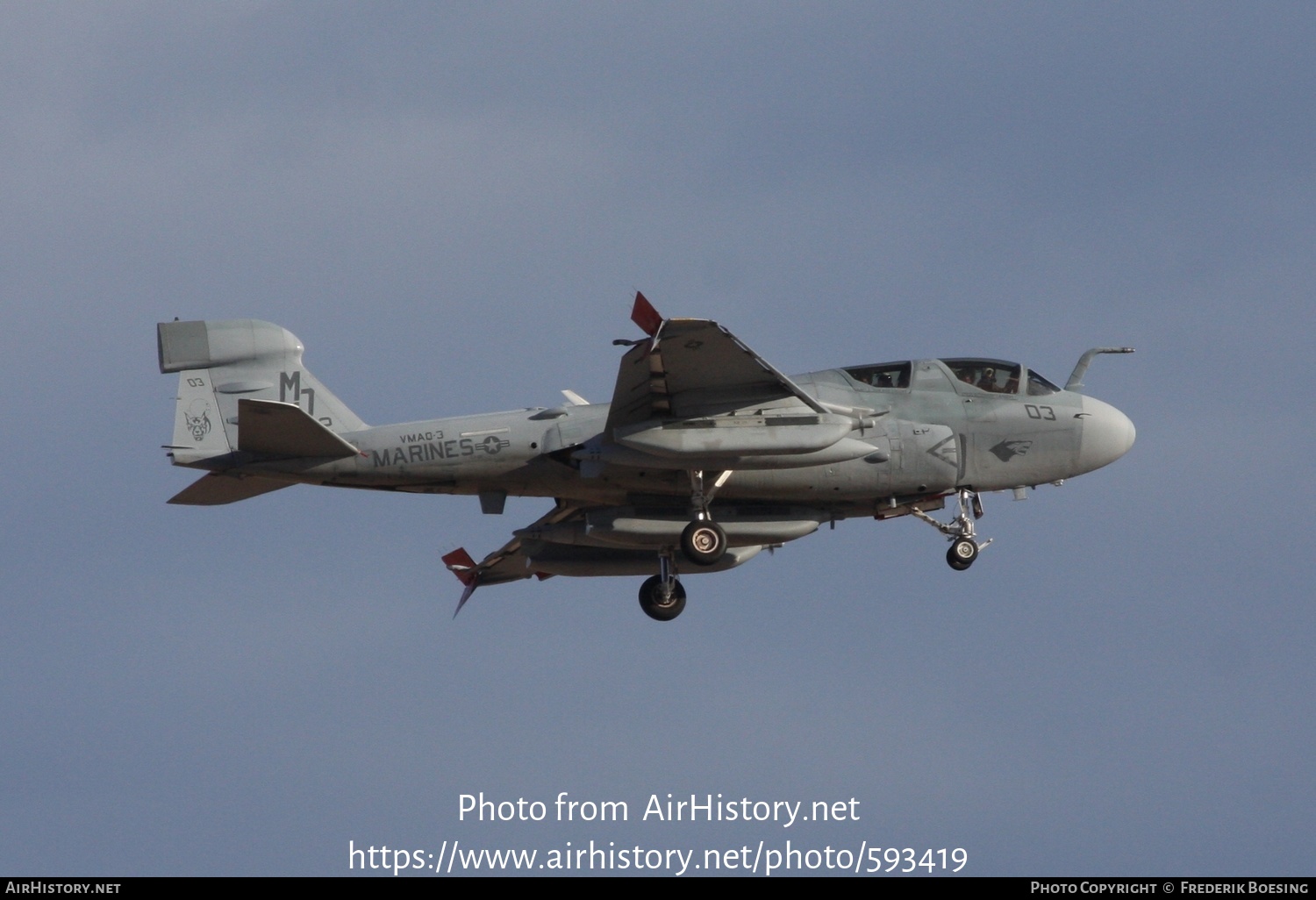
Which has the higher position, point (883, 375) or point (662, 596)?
point (883, 375)

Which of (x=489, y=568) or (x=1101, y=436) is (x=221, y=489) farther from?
(x=1101, y=436)

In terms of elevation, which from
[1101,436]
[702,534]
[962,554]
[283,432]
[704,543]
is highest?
[283,432]

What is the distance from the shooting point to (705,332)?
2827 cm

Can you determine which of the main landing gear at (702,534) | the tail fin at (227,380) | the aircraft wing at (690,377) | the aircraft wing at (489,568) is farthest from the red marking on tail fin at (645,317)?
the aircraft wing at (489,568)

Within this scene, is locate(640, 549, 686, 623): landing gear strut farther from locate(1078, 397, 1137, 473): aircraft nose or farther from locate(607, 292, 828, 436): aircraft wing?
locate(1078, 397, 1137, 473): aircraft nose

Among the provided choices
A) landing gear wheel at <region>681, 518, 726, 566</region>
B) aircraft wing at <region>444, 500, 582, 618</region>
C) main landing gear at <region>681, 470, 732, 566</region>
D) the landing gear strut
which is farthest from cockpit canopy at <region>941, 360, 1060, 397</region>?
aircraft wing at <region>444, 500, 582, 618</region>

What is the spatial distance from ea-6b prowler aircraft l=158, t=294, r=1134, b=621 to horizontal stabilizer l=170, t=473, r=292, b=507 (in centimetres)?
4

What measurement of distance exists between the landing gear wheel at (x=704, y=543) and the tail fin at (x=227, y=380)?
561 centimetres

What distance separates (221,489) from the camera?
3164cm

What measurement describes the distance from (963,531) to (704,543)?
457 centimetres

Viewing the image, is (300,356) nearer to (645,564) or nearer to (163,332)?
(163,332)

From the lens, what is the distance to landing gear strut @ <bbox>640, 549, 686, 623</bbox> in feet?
108

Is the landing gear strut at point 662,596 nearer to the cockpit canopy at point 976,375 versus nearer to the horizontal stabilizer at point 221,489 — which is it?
the cockpit canopy at point 976,375

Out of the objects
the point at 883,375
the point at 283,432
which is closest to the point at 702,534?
the point at 883,375
